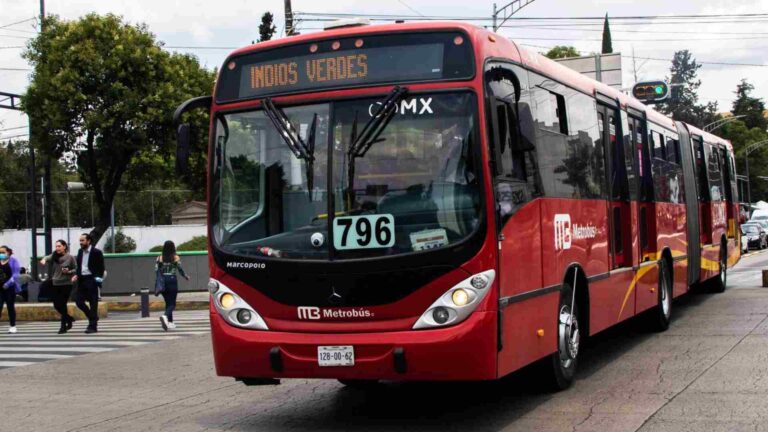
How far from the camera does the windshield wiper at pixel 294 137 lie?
7.30m

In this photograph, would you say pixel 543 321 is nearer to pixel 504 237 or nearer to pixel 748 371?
pixel 504 237

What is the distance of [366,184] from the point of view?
7121 millimetres

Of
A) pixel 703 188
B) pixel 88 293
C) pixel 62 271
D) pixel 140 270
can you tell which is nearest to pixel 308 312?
pixel 88 293

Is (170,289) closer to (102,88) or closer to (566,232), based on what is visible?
(102,88)

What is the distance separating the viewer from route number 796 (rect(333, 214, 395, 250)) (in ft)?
23.0

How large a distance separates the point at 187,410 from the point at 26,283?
2386 centimetres

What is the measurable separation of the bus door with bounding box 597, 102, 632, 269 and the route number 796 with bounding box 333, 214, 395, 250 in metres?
4.12

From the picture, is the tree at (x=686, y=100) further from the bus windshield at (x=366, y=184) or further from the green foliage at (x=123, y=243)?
the bus windshield at (x=366, y=184)

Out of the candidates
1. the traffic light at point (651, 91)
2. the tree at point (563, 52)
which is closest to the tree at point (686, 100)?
the tree at point (563, 52)

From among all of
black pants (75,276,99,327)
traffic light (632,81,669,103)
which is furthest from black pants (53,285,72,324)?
traffic light (632,81,669,103)

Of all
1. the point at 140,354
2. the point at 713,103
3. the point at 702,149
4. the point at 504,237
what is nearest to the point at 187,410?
the point at 504,237

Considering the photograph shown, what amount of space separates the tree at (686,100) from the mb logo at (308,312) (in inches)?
4583

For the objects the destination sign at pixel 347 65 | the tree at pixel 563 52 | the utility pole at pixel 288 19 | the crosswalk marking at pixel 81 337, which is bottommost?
the crosswalk marking at pixel 81 337

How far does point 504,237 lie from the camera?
23.6 feet
